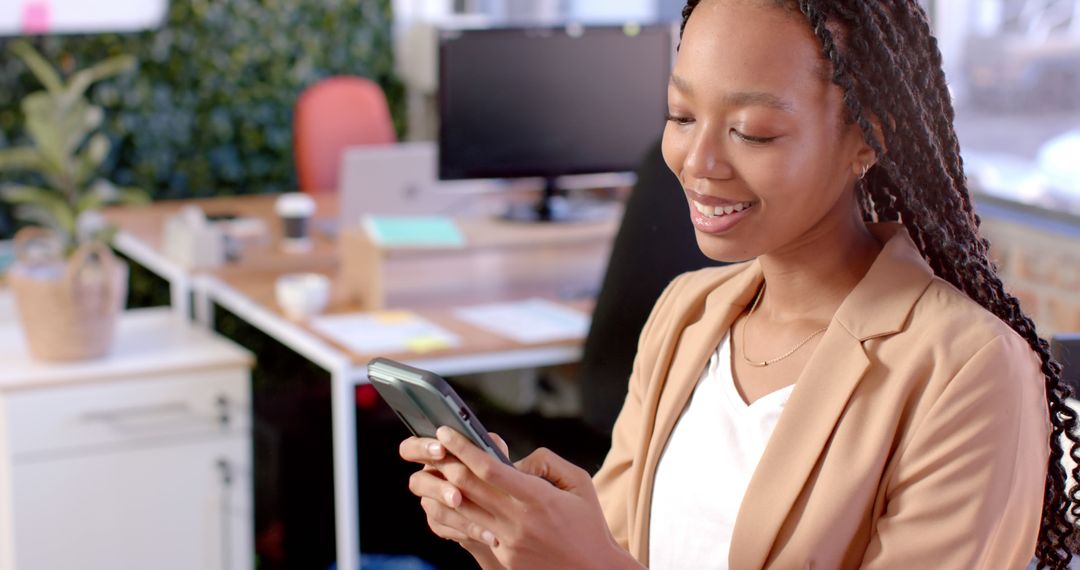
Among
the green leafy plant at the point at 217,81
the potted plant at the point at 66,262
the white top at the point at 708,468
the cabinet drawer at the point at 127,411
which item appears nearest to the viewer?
the white top at the point at 708,468

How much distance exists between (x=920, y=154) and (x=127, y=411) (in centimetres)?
216

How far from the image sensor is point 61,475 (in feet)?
9.19

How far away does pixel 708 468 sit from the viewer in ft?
3.82

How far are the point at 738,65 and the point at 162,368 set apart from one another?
6.90 ft

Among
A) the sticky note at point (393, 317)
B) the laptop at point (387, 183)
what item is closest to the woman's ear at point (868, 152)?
the sticky note at point (393, 317)

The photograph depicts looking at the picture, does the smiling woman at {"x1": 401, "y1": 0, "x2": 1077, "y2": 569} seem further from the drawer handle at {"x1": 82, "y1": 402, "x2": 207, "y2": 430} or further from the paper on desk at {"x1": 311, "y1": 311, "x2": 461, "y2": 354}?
the drawer handle at {"x1": 82, "y1": 402, "x2": 207, "y2": 430}

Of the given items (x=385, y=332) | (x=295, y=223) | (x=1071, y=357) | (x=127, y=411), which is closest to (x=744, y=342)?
(x=1071, y=357)

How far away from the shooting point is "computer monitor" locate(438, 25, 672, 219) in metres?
3.26

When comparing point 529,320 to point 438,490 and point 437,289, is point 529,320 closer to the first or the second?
point 437,289

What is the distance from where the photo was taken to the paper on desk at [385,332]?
2670 mm

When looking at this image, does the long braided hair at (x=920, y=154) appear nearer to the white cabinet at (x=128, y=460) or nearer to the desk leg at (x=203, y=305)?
the white cabinet at (x=128, y=460)

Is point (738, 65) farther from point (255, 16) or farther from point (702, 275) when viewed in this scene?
point (255, 16)

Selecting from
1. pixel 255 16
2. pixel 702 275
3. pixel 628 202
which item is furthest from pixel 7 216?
pixel 702 275

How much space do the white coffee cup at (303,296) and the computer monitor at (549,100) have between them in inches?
19.2
